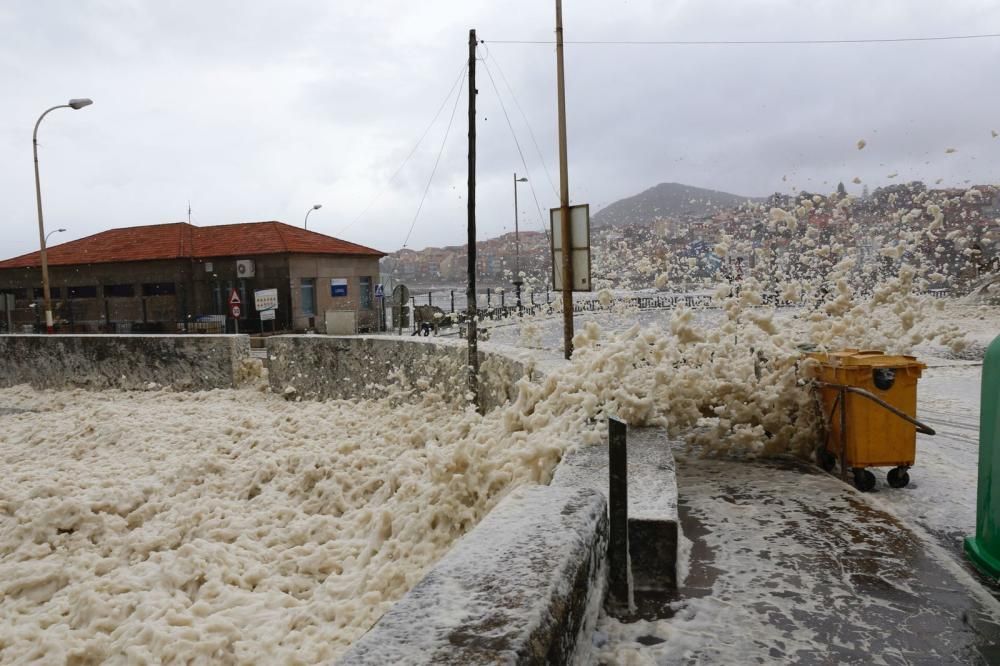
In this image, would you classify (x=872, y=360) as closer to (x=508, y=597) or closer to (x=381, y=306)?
(x=508, y=597)

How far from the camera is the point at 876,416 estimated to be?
219 inches

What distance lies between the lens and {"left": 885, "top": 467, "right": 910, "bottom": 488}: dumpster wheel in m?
5.59

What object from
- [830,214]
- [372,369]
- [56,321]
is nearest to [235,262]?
[56,321]

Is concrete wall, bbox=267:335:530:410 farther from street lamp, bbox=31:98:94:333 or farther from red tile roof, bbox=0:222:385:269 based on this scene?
red tile roof, bbox=0:222:385:269

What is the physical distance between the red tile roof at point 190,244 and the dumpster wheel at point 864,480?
26388mm

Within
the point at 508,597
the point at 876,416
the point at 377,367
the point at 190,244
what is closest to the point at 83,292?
the point at 190,244

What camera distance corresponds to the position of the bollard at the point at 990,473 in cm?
359

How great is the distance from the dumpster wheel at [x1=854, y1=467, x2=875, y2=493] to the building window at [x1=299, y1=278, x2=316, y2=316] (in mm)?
26602

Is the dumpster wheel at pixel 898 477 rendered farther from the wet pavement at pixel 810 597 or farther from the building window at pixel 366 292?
the building window at pixel 366 292

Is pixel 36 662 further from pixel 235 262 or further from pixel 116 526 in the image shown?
pixel 235 262

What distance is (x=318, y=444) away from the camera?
910cm

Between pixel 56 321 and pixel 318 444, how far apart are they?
29.2 m

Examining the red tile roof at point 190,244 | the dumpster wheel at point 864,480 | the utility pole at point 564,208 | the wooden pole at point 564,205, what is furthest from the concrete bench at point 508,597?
the red tile roof at point 190,244

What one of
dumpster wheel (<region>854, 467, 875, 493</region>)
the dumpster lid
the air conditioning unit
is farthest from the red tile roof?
dumpster wheel (<region>854, 467, 875, 493</region>)
